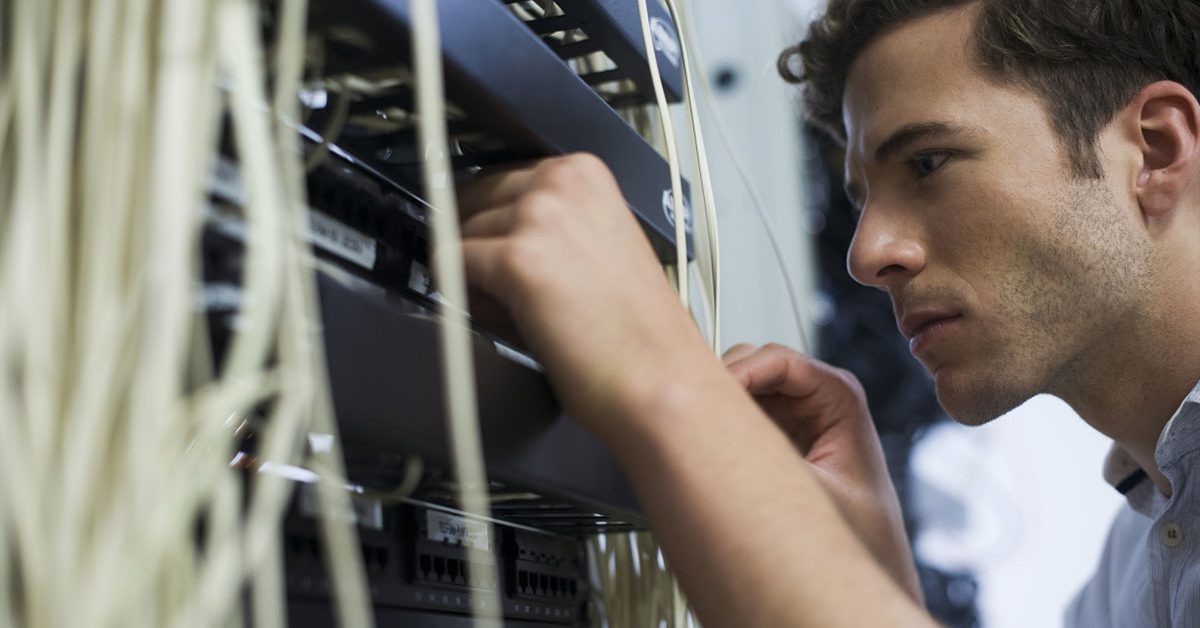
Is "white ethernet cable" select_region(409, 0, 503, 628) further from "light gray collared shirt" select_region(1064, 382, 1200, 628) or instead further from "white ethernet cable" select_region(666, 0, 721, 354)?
"light gray collared shirt" select_region(1064, 382, 1200, 628)

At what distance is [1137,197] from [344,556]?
926 mm

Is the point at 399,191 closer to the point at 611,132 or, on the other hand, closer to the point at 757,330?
the point at 611,132

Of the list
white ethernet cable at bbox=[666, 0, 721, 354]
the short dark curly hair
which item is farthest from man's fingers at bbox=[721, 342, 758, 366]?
the short dark curly hair

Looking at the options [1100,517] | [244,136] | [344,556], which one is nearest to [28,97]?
[244,136]

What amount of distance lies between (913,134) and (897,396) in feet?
2.34

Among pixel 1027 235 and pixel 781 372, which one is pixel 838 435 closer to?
pixel 781 372

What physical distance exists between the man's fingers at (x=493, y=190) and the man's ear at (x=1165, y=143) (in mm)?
742

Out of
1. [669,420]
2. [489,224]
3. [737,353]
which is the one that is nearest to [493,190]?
[489,224]

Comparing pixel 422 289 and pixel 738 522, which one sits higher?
pixel 422 289

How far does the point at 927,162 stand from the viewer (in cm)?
96

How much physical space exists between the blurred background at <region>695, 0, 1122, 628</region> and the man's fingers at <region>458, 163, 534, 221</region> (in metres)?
0.84


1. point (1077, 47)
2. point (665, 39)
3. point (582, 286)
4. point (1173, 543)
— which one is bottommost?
point (1173, 543)

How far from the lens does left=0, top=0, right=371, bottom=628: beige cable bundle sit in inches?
11.2

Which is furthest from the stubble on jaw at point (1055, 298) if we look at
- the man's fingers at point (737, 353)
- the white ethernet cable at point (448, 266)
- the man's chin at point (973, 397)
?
the white ethernet cable at point (448, 266)
